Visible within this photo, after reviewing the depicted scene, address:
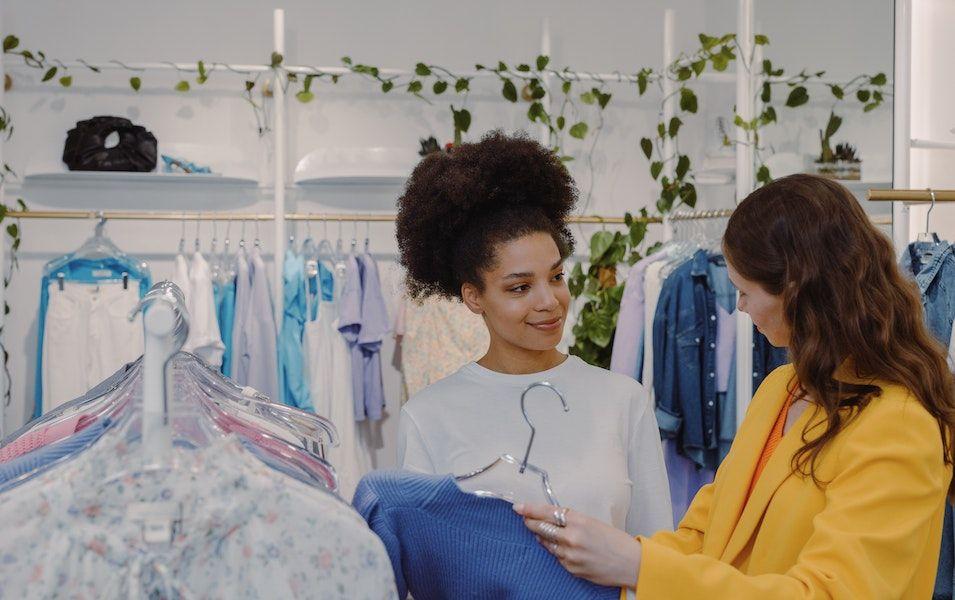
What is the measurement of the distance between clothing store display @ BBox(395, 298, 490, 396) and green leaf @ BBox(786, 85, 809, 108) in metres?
1.45

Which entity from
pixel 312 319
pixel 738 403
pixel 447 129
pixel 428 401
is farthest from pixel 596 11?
pixel 428 401

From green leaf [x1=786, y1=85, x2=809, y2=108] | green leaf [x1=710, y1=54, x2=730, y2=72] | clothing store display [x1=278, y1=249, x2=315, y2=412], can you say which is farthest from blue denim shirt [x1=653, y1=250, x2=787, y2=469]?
clothing store display [x1=278, y1=249, x2=315, y2=412]

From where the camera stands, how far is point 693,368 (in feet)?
11.4

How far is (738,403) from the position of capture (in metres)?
3.32

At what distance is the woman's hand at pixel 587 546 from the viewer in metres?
1.31

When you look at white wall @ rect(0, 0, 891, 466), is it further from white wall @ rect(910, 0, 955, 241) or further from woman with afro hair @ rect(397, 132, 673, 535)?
woman with afro hair @ rect(397, 132, 673, 535)

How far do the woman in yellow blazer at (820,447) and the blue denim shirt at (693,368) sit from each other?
1847 millimetres

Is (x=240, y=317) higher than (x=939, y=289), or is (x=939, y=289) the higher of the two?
(x=939, y=289)

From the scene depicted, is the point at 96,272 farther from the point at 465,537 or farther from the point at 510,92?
the point at 465,537

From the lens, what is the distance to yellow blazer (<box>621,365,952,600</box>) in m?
1.27

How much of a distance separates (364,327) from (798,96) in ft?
6.23

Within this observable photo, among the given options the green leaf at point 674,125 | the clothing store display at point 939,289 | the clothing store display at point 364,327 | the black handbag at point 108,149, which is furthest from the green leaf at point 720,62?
the black handbag at point 108,149

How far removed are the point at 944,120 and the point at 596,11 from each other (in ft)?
8.10

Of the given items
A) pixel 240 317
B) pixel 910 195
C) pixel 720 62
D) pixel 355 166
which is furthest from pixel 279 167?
pixel 910 195
